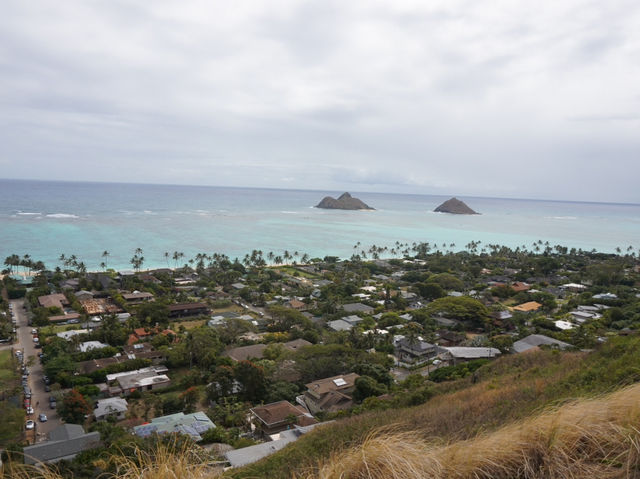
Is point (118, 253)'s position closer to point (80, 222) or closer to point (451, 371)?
point (80, 222)

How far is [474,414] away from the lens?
6164 millimetres

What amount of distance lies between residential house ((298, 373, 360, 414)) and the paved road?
30.6ft

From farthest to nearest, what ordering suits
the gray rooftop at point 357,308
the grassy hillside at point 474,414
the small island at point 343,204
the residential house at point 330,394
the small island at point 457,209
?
the small island at point 457,209
the small island at point 343,204
the gray rooftop at point 357,308
the residential house at point 330,394
the grassy hillside at point 474,414

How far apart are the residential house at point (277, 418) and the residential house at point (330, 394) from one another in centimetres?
92

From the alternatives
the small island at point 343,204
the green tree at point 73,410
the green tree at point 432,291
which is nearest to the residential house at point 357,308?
the green tree at point 432,291

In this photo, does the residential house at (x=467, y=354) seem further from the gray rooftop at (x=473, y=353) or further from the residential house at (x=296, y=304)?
the residential house at (x=296, y=304)

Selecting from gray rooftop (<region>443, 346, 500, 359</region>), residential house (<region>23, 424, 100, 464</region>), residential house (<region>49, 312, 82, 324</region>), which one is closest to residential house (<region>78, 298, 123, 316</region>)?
residential house (<region>49, 312, 82, 324</region>)

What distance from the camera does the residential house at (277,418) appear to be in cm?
1333

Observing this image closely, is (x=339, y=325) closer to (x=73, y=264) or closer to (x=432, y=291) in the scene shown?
(x=432, y=291)

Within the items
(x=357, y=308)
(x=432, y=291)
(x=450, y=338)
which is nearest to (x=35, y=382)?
(x=357, y=308)

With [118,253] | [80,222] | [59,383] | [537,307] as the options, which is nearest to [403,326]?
[537,307]

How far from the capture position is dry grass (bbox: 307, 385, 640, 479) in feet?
8.16

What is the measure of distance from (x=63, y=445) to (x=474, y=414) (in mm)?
11915

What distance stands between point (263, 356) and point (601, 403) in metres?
18.3
